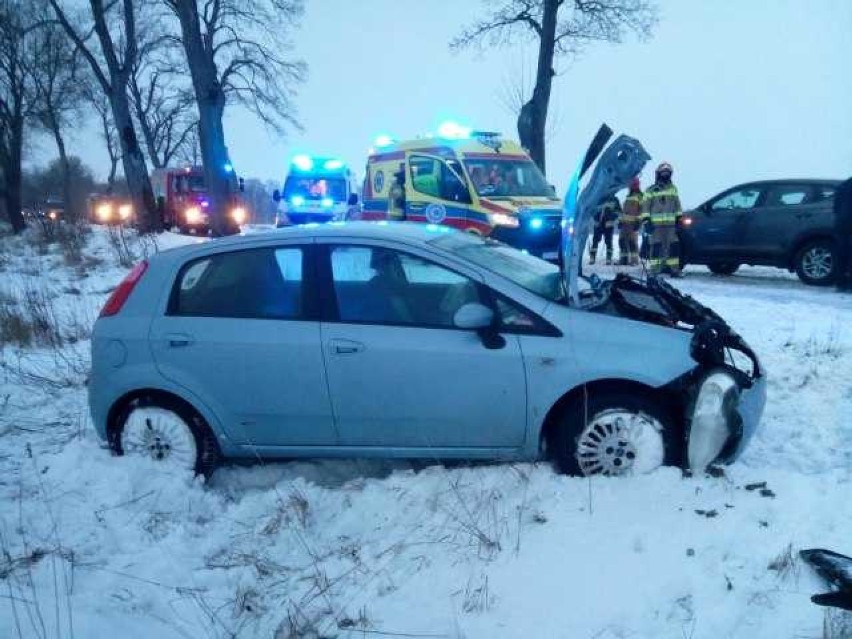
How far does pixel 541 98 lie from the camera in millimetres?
17438

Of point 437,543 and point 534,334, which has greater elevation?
point 534,334

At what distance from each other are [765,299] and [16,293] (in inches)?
429

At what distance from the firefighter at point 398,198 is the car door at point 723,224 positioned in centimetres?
513

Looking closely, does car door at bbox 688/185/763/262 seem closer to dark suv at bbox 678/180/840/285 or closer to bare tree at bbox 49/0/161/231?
dark suv at bbox 678/180/840/285

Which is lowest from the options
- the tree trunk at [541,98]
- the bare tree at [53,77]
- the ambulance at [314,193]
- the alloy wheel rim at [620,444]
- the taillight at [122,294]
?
the alloy wheel rim at [620,444]

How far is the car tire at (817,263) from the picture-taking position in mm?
10289

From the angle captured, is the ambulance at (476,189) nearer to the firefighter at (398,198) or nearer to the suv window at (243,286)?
the firefighter at (398,198)

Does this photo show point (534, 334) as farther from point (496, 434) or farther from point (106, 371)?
point (106, 371)

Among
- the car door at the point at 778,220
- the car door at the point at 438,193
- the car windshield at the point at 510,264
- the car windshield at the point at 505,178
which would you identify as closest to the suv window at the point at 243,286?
the car windshield at the point at 510,264

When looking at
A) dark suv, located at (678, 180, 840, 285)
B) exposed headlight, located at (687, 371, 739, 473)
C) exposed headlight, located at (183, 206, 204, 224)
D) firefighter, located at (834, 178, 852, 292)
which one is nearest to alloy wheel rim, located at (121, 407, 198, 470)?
exposed headlight, located at (687, 371, 739, 473)

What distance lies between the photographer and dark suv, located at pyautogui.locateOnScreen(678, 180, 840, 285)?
10398 mm

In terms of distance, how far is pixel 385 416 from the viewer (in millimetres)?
3760

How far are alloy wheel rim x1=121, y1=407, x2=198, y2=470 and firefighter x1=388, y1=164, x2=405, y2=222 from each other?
26.3ft

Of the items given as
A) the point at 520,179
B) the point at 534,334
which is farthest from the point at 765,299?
the point at 534,334
